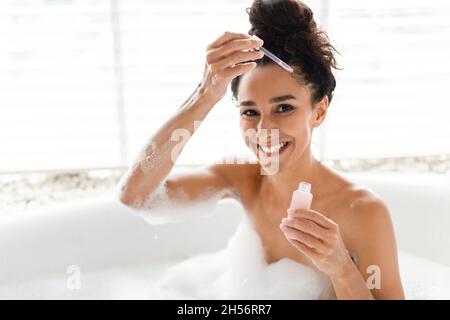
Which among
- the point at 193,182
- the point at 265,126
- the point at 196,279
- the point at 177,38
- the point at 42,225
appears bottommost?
the point at 196,279

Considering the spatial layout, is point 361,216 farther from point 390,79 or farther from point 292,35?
point 390,79

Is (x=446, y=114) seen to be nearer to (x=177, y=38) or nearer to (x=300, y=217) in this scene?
(x=177, y=38)

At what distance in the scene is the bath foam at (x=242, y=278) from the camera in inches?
57.1

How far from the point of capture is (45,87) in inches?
108

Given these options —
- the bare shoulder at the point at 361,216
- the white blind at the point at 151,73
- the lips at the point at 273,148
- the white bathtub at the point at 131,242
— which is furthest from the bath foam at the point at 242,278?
the white blind at the point at 151,73

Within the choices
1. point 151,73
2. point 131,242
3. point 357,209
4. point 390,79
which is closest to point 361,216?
point 357,209

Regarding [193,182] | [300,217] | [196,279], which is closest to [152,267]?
[196,279]

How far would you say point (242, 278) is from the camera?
5.20 ft

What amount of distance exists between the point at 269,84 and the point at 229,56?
0.45 ft

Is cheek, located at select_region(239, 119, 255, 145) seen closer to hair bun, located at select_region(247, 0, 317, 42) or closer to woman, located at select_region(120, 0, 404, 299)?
woman, located at select_region(120, 0, 404, 299)

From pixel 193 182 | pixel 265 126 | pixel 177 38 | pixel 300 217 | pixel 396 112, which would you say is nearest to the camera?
pixel 300 217

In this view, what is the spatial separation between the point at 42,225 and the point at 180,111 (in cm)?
65

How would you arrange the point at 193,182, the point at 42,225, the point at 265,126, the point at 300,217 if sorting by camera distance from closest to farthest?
the point at 300,217, the point at 265,126, the point at 193,182, the point at 42,225

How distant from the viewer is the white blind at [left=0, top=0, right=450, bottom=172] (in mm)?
2662
